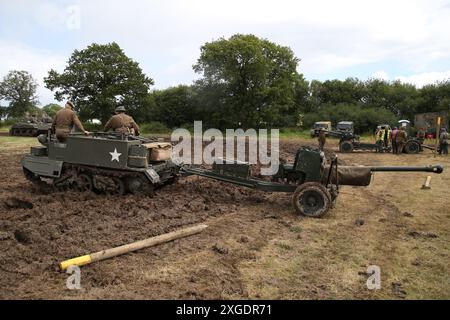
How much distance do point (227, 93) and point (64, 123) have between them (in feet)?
120

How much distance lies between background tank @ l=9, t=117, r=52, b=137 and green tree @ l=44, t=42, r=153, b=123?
618 cm

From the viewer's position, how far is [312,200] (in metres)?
9.62

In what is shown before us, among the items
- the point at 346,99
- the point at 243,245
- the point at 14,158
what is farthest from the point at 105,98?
the point at 243,245

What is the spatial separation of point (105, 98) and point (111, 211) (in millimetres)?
31768

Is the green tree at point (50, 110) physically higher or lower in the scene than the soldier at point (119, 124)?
higher

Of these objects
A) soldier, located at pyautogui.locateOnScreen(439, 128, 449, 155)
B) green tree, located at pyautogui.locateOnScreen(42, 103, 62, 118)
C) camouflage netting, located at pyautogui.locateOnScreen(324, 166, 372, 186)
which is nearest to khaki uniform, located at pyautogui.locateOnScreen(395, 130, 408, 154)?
soldier, located at pyautogui.locateOnScreen(439, 128, 449, 155)

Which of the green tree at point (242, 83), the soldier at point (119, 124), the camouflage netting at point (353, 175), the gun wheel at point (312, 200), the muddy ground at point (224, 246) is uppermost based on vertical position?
the green tree at point (242, 83)

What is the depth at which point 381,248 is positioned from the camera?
7.81 metres

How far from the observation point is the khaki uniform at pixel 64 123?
37.2ft

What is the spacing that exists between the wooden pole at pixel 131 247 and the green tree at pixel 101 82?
33.0 metres

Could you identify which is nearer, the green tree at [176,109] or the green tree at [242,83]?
the green tree at [242,83]

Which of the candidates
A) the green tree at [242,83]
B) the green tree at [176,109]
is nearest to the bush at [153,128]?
the green tree at [176,109]

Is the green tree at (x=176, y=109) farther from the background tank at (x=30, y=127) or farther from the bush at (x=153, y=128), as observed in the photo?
the background tank at (x=30, y=127)

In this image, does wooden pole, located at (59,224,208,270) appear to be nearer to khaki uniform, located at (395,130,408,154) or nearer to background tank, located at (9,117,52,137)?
khaki uniform, located at (395,130,408,154)
